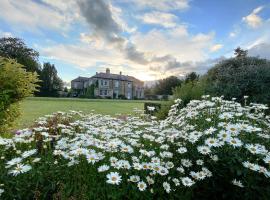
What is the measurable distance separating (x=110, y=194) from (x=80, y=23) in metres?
9.58

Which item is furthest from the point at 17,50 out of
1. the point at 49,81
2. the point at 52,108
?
the point at 52,108

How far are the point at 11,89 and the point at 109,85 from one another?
195ft

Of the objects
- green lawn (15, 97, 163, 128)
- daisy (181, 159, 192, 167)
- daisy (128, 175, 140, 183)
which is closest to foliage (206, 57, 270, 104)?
daisy (181, 159, 192, 167)

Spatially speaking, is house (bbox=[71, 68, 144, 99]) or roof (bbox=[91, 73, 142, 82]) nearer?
house (bbox=[71, 68, 144, 99])

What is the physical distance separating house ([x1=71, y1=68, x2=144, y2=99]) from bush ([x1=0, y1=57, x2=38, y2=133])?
5382 cm

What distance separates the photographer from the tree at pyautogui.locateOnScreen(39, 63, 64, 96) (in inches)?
2169

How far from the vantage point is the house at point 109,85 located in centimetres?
6342

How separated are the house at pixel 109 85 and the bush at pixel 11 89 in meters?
53.8

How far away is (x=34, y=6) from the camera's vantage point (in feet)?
27.7

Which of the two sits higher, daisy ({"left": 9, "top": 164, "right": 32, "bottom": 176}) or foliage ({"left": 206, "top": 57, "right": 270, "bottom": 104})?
foliage ({"left": 206, "top": 57, "right": 270, "bottom": 104})

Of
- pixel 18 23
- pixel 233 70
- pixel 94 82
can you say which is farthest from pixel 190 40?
pixel 94 82

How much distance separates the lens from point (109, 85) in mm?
65375

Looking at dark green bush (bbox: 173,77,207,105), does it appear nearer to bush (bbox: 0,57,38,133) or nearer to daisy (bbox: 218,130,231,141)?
bush (bbox: 0,57,38,133)

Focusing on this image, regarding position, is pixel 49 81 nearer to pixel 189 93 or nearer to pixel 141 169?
pixel 189 93
